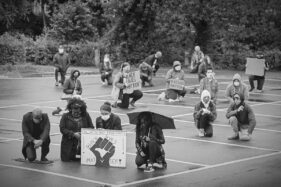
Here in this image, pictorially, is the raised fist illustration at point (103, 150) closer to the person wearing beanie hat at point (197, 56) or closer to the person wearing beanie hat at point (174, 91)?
the person wearing beanie hat at point (174, 91)

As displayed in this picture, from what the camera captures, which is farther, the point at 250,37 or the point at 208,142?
the point at 250,37

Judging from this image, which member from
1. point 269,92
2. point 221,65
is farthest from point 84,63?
point 269,92

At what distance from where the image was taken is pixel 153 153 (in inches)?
629

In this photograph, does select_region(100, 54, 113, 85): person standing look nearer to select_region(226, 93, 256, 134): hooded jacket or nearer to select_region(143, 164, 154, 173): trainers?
select_region(226, 93, 256, 134): hooded jacket

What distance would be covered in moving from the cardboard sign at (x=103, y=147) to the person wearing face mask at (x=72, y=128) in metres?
0.40

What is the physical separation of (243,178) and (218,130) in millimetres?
7170

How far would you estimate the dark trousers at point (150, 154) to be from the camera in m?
16.0

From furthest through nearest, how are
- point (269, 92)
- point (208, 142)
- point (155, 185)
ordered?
point (269, 92) → point (208, 142) → point (155, 185)

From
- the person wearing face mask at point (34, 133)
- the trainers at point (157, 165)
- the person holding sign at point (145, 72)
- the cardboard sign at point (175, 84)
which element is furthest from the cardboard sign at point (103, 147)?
the person holding sign at point (145, 72)

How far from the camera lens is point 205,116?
20.8 meters

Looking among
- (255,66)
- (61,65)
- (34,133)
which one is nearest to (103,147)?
(34,133)

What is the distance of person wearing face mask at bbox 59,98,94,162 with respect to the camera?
16859mm

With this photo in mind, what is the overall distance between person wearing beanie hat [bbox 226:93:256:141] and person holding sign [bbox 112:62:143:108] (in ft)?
23.9

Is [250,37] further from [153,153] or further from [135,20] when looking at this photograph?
[153,153]
